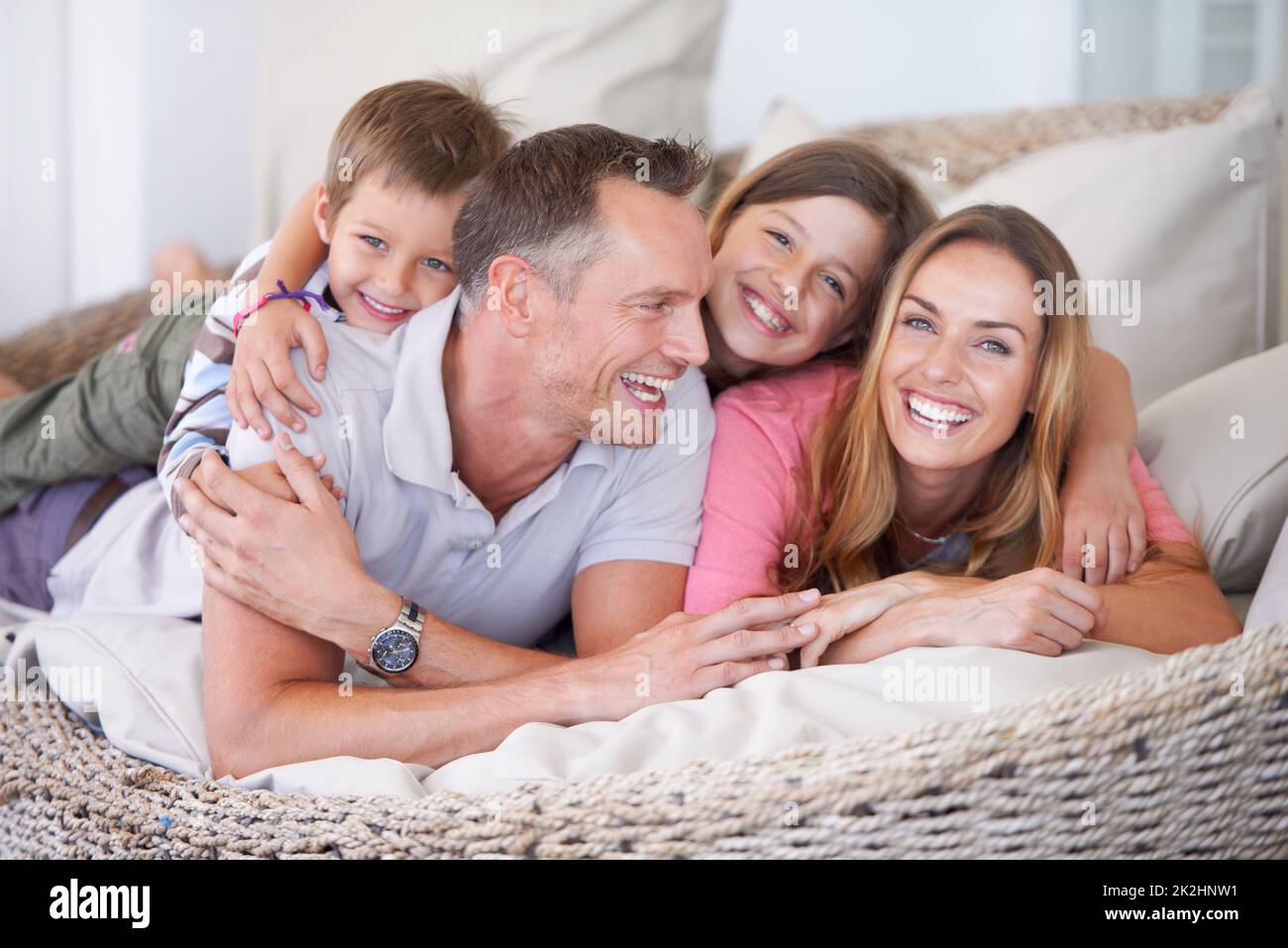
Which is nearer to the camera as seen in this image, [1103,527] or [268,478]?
[268,478]

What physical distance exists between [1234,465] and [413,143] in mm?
943

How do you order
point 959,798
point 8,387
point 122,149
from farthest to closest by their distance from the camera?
point 122,149
point 8,387
point 959,798

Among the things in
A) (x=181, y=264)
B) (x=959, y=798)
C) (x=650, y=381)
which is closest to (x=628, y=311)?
(x=650, y=381)

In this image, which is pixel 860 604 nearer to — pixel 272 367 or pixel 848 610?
pixel 848 610

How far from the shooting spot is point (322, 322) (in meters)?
1.29

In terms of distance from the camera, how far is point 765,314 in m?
1.43

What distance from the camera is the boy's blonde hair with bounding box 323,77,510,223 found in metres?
1.30

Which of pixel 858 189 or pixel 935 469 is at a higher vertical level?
pixel 858 189

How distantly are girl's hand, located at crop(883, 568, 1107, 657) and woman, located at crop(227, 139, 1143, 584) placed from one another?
17 cm

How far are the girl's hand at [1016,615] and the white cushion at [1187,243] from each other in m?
0.73

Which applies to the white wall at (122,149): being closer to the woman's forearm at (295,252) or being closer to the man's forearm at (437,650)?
the woman's forearm at (295,252)
